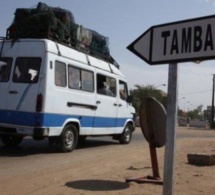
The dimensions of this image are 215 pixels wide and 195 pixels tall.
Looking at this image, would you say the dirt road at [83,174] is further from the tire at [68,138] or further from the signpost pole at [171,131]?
the signpost pole at [171,131]

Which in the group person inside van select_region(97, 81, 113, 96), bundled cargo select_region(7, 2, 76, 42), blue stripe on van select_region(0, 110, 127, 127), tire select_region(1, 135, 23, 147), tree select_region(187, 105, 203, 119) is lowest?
tire select_region(1, 135, 23, 147)

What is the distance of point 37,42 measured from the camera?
11.2 metres

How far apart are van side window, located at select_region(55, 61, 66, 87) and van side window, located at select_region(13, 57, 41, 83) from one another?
538mm

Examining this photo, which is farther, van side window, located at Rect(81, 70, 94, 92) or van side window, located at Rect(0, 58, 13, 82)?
van side window, located at Rect(81, 70, 94, 92)

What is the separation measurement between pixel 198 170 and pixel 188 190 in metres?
2.34

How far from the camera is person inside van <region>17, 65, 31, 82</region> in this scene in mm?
11195

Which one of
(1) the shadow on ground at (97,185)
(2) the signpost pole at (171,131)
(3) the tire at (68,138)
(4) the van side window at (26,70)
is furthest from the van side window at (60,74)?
(2) the signpost pole at (171,131)

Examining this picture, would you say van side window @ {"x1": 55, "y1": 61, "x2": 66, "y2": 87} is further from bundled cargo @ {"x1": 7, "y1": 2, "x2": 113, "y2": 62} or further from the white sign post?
the white sign post

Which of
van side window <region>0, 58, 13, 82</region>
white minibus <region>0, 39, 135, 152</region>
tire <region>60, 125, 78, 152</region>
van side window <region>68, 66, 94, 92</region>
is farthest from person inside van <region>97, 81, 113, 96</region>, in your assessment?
van side window <region>0, 58, 13, 82</region>

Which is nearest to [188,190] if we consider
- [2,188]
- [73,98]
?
[2,188]

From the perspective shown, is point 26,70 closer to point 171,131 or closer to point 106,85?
point 106,85

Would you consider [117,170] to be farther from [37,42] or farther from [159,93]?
[159,93]

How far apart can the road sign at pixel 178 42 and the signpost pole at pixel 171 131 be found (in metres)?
0.17

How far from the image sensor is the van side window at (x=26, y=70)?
36.3 feet
